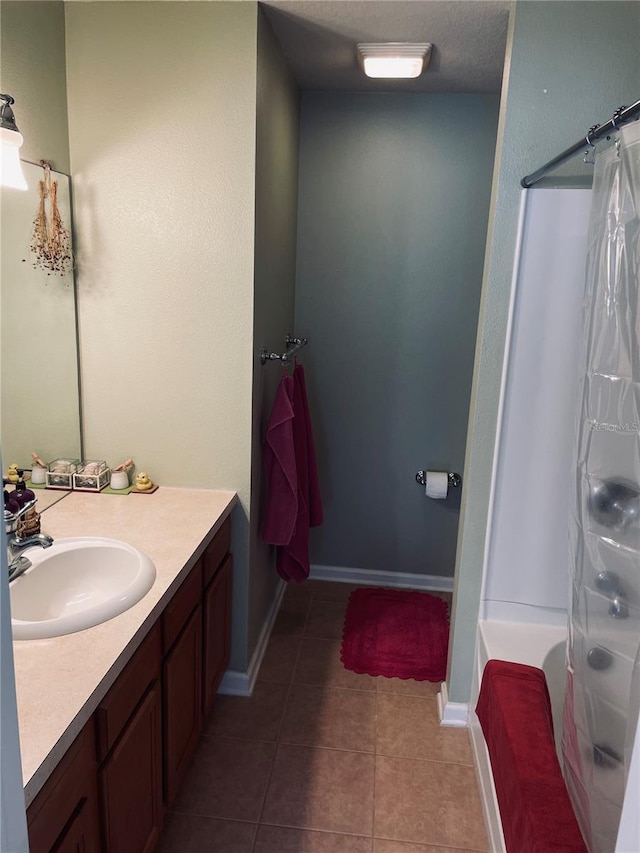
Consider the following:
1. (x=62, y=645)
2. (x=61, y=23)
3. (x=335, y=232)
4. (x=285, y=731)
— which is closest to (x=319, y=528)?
(x=285, y=731)

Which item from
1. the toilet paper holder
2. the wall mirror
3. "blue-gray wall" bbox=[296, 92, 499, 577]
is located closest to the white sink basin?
the wall mirror

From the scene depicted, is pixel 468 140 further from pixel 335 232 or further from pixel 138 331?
pixel 138 331

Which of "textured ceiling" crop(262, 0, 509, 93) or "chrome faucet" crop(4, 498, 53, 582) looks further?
"textured ceiling" crop(262, 0, 509, 93)

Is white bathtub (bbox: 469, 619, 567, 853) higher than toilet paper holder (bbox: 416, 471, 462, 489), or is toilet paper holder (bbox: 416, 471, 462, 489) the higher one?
toilet paper holder (bbox: 416, 471, 462, 489)

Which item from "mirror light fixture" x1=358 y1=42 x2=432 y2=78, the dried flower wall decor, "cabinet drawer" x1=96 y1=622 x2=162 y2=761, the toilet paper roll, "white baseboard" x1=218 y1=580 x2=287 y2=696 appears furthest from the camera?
the toilet paper roll

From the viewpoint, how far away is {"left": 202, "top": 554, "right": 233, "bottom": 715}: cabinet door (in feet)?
6.89

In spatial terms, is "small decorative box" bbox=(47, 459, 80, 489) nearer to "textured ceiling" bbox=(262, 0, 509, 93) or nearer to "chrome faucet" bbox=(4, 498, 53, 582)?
"chrome faucet" bbox=(4, 498, 53, 582)

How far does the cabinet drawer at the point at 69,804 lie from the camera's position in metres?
1.09

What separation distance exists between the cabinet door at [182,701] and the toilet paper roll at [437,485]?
147 cm

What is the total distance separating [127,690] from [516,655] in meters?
1.24

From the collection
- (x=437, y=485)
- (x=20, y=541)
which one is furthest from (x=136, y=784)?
(x=437, y=485)

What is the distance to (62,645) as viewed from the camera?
1372 mm

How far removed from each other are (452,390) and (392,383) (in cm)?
29

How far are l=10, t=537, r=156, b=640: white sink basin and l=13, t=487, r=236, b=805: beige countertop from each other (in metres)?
0.04
